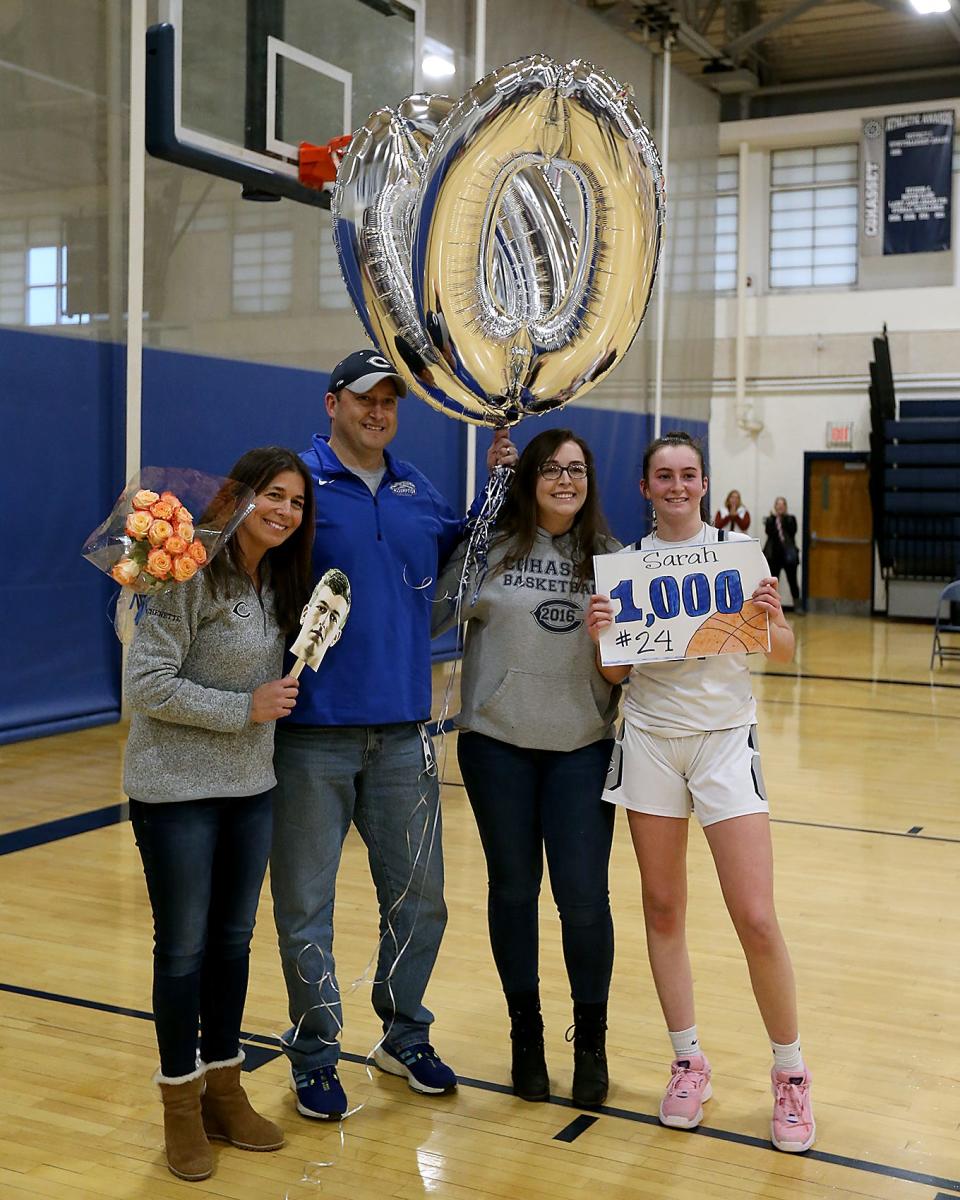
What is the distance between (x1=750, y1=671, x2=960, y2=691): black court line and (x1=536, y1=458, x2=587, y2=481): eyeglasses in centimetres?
742

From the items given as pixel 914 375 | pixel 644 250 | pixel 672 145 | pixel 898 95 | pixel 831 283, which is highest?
pixel 898 95

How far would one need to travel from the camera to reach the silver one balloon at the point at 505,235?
272 cm

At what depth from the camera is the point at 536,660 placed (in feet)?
9.18

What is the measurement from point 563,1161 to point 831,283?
583 inches

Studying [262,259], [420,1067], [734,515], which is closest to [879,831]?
[420,1067]

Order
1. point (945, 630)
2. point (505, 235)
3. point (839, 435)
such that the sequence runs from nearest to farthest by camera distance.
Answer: point (505, 235) < point (945, 630) < point (839, 435)

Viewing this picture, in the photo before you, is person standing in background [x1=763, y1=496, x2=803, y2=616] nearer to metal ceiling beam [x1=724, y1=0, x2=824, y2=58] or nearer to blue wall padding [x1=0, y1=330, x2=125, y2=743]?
metal ceiling beam [x1=724, y1=0, x2=824, y2=58]

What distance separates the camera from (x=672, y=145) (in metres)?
13.9

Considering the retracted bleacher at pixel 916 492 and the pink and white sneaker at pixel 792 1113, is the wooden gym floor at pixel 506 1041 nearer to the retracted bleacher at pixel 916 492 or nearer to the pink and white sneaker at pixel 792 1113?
the pink and white sneaker at pixel 792 1113

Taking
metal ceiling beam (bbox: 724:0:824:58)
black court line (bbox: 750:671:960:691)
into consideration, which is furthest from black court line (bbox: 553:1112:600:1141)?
metal ceiling beam (bbox: 724:0:824:58)

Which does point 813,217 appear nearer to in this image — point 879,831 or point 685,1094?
point 879,831

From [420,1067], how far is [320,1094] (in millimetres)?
248

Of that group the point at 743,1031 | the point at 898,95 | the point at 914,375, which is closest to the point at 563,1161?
the point at 743,1031

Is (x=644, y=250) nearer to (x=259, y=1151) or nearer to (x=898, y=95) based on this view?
(x=259, y=1151)
